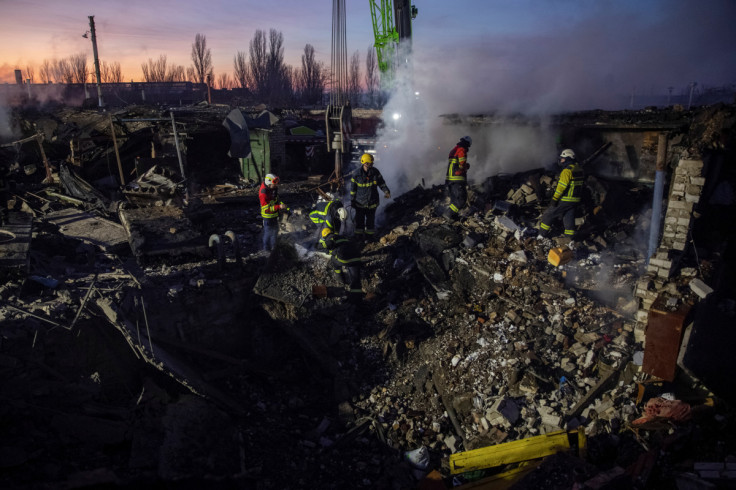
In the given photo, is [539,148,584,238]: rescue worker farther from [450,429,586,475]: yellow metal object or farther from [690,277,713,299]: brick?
[450,429,586,475]: yellow metal object

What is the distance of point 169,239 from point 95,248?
1.60 meters

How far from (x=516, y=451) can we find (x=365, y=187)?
5031 mm

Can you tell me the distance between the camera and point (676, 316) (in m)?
4.19

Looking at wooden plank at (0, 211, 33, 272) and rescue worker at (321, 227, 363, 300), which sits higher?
wooden plank at (0, 211, 33, 272)

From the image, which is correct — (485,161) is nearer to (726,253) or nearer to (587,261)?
(587,261)

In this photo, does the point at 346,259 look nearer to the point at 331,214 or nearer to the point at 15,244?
the point at 331,214

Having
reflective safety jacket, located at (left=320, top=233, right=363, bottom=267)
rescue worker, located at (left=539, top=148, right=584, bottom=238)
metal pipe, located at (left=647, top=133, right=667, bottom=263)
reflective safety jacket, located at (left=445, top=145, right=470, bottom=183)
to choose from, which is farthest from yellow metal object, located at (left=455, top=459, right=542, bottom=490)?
reflective safety jacket, located at (left=445, top=145, right=470, bottom=183)

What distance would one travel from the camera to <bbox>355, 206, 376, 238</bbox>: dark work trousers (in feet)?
26.6

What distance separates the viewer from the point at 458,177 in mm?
8312

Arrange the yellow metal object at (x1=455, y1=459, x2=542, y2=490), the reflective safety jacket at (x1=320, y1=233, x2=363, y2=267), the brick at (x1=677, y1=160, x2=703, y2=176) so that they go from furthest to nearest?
the reflective safety jacket at (x1=320, y1=233, x2=363, y2=267), the brick at (x1=677, y1=160, x2=703, y2=176), the yellow metal object at (x1=455, y1=459, x2=542, y2=490)

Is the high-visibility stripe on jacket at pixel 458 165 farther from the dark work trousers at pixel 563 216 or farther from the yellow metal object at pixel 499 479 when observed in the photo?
the yellow metal object at pixel 499 479

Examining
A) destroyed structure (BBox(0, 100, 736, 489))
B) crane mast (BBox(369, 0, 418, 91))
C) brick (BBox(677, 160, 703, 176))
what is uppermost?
crane mast (BBox(369, 0, 418, 91))

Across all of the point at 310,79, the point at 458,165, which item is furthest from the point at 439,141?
the point at 310,79

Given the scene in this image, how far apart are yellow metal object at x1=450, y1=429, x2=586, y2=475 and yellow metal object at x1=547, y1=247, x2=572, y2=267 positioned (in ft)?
10.2
